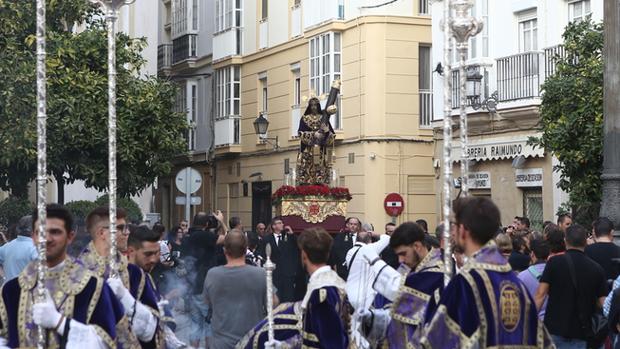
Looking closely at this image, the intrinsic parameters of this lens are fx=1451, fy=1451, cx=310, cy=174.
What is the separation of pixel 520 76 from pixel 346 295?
18476 millimetres

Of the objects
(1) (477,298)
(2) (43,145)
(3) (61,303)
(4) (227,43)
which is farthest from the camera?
(4) (227,43)

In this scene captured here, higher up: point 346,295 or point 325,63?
point 325,63

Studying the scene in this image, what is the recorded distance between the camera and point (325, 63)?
1330 inches

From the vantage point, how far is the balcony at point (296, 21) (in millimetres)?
35719

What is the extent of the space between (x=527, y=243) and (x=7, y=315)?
7324 mm

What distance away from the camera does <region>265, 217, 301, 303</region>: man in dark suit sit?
19.8m

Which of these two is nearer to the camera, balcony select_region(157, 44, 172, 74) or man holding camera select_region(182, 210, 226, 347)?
man holding camera select_region(182, 210, 226, 347)

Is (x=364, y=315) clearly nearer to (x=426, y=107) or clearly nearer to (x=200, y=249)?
(x=200, y=249)

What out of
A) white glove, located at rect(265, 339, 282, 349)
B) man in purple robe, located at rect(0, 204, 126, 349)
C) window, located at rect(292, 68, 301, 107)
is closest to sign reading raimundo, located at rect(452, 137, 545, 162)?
window, located at rect(292, 68, 301, 107)

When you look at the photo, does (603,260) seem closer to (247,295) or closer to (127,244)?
(247,295)

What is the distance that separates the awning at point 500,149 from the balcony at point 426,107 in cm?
346

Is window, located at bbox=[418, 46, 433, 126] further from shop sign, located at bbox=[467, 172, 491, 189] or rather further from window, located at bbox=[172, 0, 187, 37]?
window, located at bbox=[172, 0, 187, 37]

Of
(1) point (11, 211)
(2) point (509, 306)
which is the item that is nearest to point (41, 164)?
(2) point (509, 306)

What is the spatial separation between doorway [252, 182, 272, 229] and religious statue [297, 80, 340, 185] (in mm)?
11299
